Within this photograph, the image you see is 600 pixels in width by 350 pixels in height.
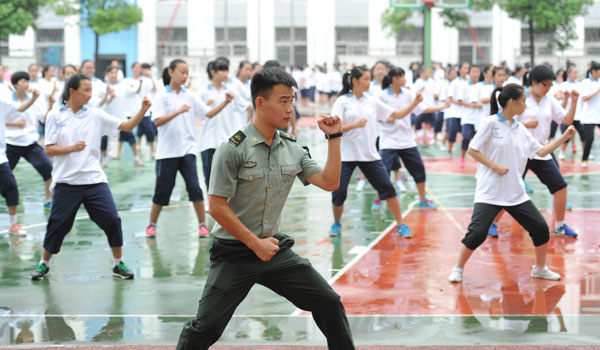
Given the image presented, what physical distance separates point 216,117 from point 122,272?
3214 millimetres

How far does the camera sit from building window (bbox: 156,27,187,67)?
46.4 m

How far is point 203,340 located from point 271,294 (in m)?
2.68

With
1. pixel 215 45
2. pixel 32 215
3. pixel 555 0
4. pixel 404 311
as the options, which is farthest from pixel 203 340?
pixel 215 45

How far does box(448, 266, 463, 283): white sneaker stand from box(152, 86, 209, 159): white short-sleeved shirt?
133 inches

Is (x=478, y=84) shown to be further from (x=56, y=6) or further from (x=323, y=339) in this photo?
(x=56, y=6)

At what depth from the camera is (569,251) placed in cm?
841

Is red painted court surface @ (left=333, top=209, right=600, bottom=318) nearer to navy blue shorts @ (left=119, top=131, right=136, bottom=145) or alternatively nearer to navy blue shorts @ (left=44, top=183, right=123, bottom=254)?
navy blue shorts @ (left=44, top=183, right=123, bottom=254)

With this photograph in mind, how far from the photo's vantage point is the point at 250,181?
14.2 ft

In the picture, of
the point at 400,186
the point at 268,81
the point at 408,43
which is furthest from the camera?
the point at 408,43

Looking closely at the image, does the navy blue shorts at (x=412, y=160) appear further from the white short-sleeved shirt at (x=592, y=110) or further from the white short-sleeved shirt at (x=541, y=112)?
the white short-sleeved shirt at (x=592, y=110)

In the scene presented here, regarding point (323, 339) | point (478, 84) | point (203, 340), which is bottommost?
point (323, 339)

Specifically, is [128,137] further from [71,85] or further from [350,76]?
[71,85]

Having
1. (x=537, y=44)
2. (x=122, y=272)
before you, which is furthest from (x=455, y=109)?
(x=537, y=44)

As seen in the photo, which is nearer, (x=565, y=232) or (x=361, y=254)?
(x=361, y=254)
